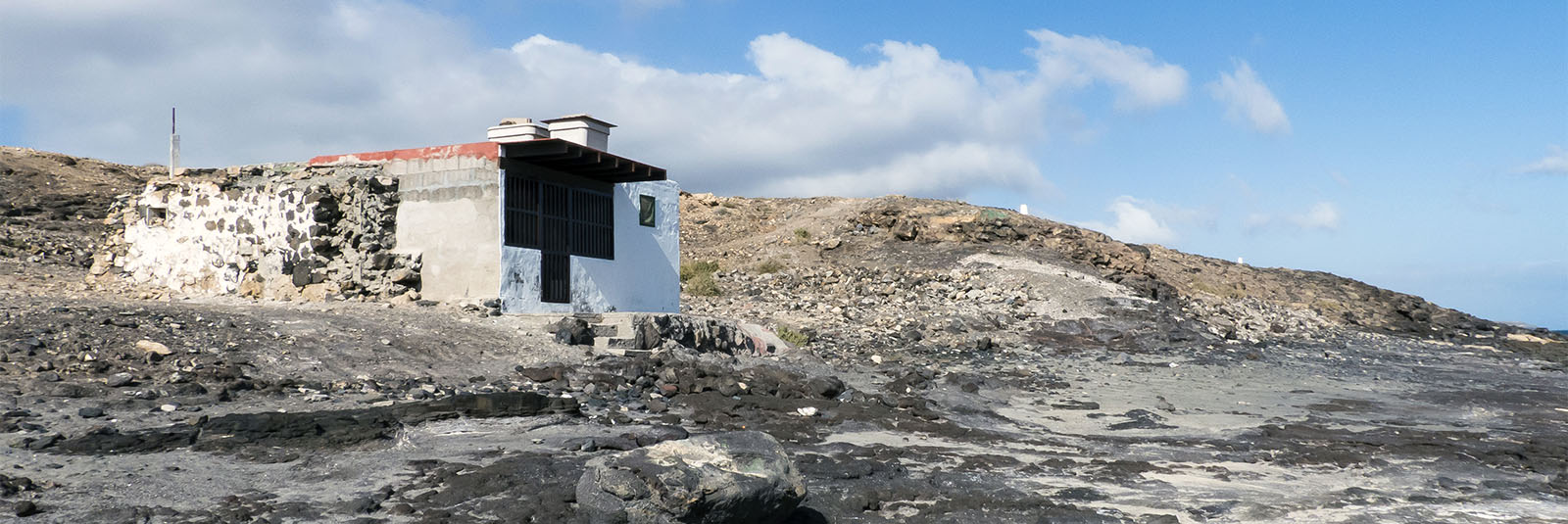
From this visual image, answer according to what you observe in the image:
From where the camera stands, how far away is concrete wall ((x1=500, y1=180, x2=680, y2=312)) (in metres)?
16.3

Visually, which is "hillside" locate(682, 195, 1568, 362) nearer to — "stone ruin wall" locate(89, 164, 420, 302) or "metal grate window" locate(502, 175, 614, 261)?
"metal grate window" locate(502, 175, 614, 261)

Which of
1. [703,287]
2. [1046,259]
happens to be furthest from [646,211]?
[1046,259]

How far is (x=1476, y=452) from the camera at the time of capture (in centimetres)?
1058

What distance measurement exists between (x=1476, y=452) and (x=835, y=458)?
6779mm

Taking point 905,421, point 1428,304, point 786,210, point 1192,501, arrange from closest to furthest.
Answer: point 1192,501 < point 905,421 < point 1428,304 < point 786,210

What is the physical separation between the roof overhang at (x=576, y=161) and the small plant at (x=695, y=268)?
12.6 metres

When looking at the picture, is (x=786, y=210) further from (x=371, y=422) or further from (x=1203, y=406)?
(x=371, y=422)

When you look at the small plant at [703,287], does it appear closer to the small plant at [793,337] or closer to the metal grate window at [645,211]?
the small plant at [793,337]

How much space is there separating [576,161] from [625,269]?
9.60 feet

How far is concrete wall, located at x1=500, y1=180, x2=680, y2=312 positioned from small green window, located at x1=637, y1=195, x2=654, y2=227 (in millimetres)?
86

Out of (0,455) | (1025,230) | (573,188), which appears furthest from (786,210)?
(0,455)

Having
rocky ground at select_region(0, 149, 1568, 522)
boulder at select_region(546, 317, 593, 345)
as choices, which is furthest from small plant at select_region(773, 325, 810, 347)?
boulder at select_region(546, 317, 593, 345)

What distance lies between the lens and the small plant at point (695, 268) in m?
31.1

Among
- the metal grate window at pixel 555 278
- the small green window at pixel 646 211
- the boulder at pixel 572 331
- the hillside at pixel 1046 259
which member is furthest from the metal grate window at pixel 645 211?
the hillside at pixel 1046 259
